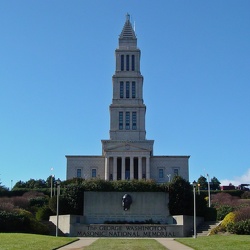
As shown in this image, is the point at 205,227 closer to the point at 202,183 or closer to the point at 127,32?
the point at 202,183

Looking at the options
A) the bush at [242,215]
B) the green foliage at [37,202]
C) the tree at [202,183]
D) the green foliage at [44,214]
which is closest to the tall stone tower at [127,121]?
the tree at [202,183]

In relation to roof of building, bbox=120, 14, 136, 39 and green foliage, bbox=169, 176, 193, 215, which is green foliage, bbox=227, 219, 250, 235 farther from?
roof of building, bbox=120, 14, 136, 39

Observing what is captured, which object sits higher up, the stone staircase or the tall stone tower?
the tall stone tower

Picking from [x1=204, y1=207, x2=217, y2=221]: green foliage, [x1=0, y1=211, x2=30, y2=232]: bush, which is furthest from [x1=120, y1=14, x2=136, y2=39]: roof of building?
[x1=0, y1=211, x2=30, y2=232]: bush

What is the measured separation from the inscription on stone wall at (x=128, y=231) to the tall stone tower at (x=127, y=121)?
60.4 m

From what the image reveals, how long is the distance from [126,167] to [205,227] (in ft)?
204

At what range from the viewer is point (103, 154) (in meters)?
104

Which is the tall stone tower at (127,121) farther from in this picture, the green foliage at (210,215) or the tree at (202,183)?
the green foliage at (210,215)

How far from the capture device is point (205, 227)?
40938 millimetres

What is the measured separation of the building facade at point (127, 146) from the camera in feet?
330

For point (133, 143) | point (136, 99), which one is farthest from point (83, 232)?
point (136, 99)

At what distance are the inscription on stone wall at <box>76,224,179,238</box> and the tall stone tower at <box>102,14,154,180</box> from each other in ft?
198

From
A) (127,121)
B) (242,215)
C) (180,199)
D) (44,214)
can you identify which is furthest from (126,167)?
(242,215)

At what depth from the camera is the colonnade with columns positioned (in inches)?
3944
